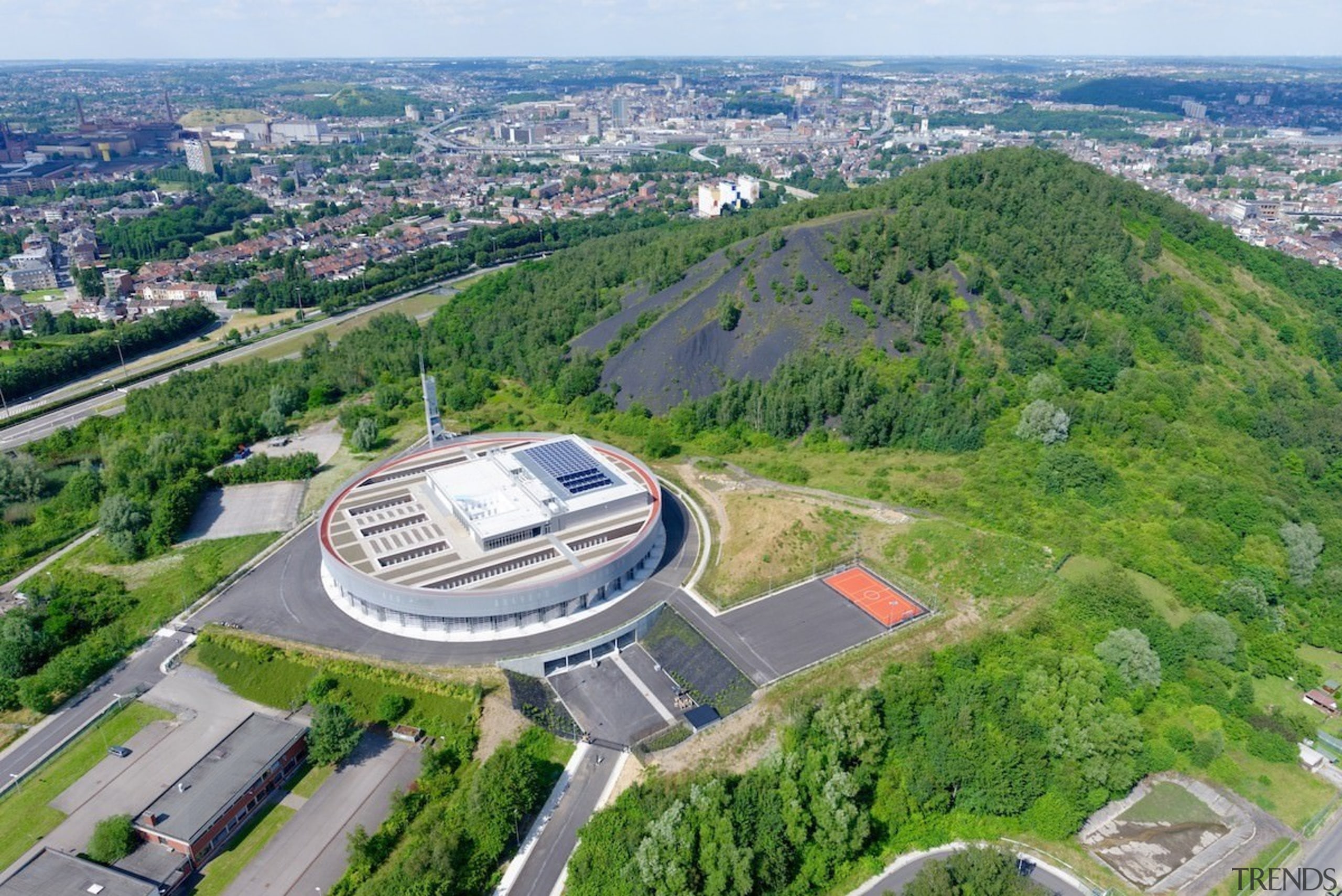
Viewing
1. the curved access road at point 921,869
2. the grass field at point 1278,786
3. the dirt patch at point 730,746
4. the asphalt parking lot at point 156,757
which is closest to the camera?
the curved access road at point 921,869

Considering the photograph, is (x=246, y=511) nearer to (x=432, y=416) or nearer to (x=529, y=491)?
(x=432, y=416)

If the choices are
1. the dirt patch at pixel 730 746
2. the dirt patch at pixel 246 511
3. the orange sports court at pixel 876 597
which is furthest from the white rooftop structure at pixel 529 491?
the dirt patch at pixel 730 746

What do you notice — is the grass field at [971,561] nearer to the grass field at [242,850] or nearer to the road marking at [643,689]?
the road marking at [643,689]

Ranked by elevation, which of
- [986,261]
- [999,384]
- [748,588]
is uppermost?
[986,261]

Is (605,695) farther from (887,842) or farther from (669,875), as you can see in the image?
(887,842)

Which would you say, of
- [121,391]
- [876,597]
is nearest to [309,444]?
[121,391]

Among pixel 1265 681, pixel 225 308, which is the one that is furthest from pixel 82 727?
pixel 225 308
